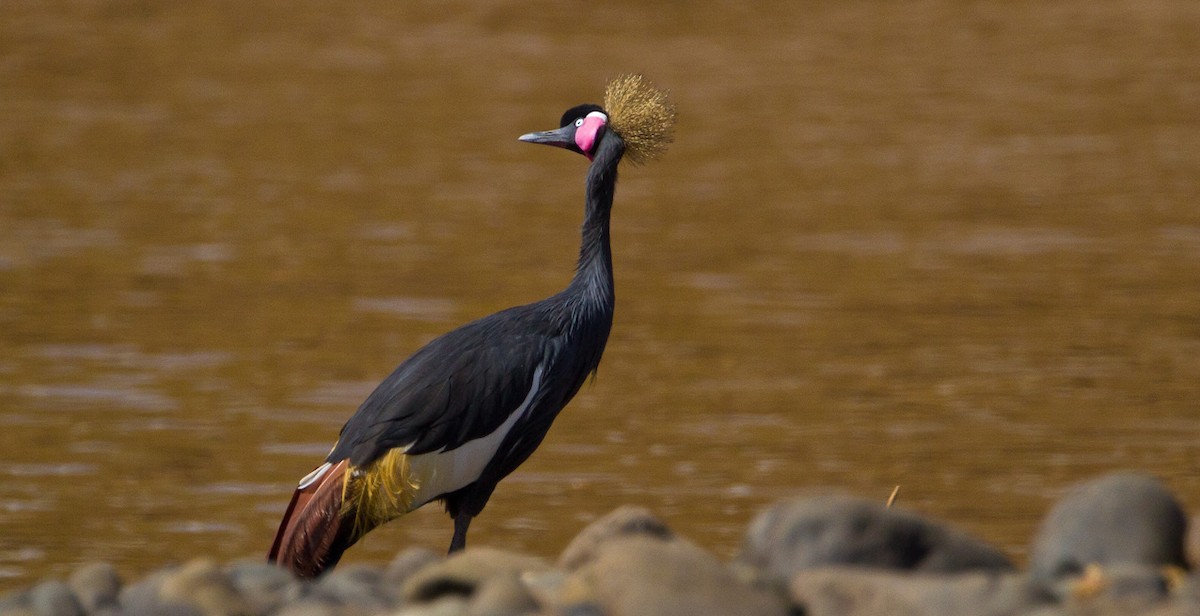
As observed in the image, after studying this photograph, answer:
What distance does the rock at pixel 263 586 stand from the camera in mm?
5973

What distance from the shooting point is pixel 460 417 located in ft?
23.6

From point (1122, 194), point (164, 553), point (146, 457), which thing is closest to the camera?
point (164, 553)

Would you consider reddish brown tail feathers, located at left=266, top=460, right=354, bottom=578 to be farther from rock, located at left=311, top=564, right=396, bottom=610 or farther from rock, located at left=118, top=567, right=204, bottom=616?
rock, located at left=118, top=567, right=204, bottom=616

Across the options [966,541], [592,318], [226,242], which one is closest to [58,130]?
[226,242]

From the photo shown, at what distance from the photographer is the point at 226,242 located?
14.9 metres

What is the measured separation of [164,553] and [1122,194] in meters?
9.94

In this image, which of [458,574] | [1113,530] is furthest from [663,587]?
[1113,530]

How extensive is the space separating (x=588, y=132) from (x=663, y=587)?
3195 mm

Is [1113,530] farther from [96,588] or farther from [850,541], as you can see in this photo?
[96,588]

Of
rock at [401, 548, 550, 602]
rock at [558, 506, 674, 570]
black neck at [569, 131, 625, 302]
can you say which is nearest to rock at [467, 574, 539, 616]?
rock at [401, 548, 550, 602]

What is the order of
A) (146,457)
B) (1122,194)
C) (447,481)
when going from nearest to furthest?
1. (447,481)
2. (146,457)
3. (1122,194)

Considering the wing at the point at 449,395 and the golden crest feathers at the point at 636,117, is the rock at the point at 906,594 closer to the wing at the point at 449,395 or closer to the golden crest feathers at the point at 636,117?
the wing at the point at 449,395

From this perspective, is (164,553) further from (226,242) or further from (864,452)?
(226,242)

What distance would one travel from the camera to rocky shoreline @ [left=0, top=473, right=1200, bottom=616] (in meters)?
5.16
